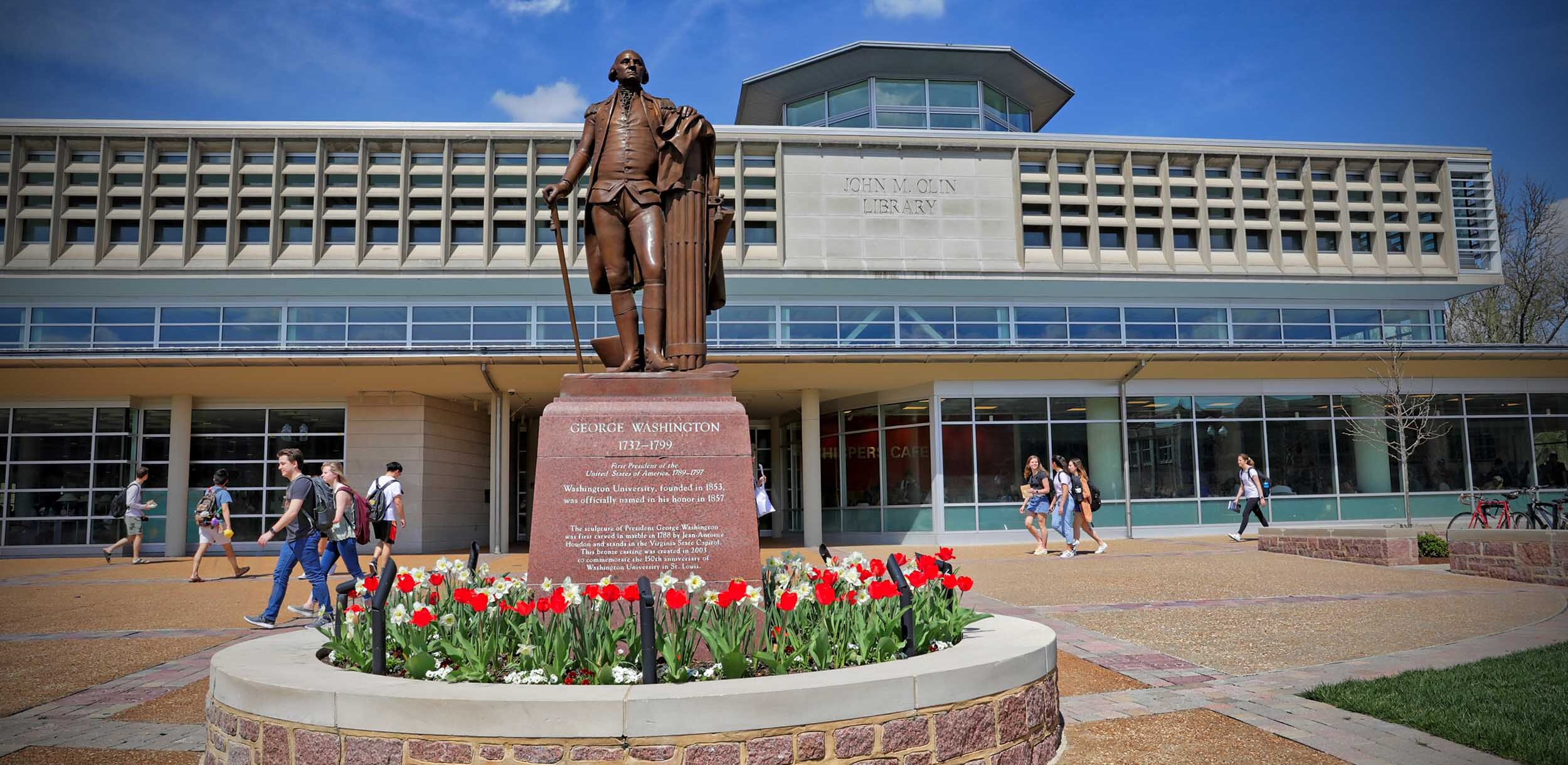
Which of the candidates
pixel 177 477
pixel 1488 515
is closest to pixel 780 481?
pixel 177 477

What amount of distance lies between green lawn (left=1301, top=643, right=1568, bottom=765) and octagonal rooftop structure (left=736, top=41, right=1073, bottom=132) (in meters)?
26.9

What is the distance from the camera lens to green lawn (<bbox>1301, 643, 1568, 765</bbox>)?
15.4 ft

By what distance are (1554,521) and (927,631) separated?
697 inches

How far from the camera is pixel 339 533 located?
33.7ft

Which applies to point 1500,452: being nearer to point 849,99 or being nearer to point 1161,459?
point 1161,459

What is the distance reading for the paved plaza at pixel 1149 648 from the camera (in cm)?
520

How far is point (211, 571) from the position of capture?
17.0 metres

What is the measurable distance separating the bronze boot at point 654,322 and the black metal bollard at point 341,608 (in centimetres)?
221

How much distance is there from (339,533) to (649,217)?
5.89 m

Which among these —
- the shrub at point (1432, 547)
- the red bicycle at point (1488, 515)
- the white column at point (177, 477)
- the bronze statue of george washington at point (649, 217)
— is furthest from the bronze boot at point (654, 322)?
the white column at point (177, 477)

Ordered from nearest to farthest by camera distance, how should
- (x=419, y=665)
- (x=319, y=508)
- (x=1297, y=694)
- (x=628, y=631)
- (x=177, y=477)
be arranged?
1. (x=419, y=665)
2. (x=628, y=631)
3. (x=1297, y=694)
4. (x=319, y=508)
5. (x=177, y=477)

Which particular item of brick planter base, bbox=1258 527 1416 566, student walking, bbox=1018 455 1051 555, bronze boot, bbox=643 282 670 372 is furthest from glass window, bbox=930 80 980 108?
bronze boot, bbox=643 282 670 372

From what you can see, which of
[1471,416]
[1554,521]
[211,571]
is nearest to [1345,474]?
[1471,416]

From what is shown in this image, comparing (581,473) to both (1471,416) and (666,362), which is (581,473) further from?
(1471,416)
